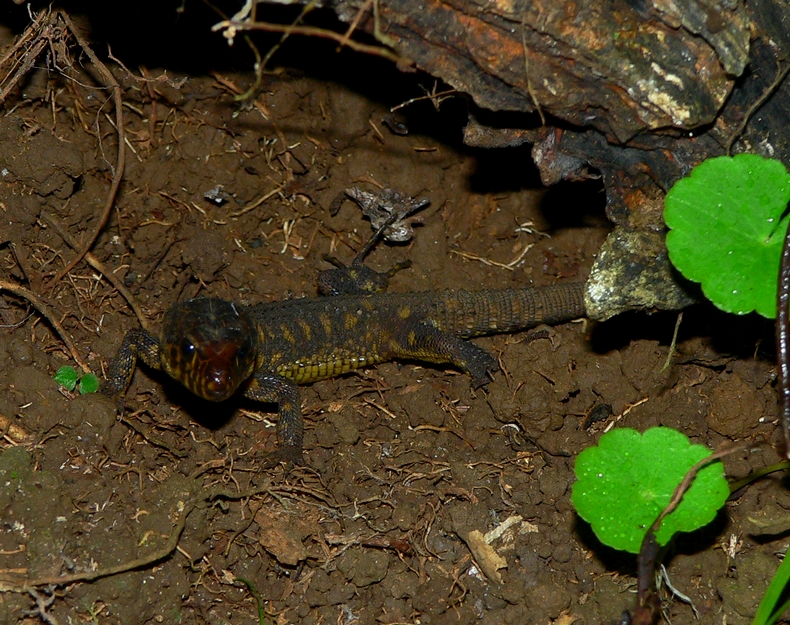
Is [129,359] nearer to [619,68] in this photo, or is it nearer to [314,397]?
[314,397]

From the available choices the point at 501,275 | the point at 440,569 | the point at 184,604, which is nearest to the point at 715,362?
the point at 501,275

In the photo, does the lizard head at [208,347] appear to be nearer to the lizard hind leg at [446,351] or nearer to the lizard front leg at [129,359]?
the lizard front leg at [129,359]

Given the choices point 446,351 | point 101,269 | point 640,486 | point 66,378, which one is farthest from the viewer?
point 446,351

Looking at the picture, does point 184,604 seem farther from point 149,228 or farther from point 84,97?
point 84,97

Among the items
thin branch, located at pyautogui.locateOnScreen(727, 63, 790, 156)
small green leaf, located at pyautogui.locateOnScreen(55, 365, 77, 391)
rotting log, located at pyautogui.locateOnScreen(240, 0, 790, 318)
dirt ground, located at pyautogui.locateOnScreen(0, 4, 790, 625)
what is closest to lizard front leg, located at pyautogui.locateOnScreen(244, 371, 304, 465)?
dirt ground, located at pyautogui.locateOnScreen(0, 4, 790, 625)

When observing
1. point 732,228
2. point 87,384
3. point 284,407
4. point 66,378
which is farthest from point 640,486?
point 66,378

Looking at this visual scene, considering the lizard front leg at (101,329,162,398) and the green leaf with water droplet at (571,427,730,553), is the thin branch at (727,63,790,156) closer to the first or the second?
the green leaf with water droplet at (571,427,730,553)
